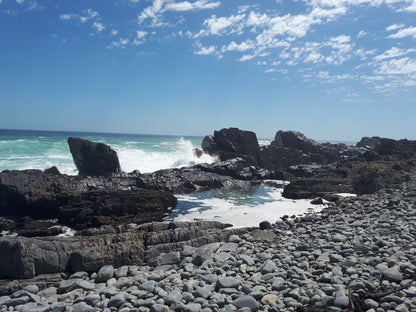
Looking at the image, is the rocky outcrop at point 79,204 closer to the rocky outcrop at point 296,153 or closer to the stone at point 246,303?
the stone at point 246,303

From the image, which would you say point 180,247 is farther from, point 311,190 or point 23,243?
point 311,190

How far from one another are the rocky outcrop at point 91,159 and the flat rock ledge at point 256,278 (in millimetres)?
15763

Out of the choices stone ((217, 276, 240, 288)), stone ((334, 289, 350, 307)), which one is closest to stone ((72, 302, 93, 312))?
stone ((217, 276, 240, 288))

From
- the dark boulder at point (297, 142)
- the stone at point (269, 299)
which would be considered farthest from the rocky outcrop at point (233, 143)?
the stone at point (269, 299)

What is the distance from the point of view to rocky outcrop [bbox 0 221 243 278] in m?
7.48

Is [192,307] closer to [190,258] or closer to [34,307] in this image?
[190,258]

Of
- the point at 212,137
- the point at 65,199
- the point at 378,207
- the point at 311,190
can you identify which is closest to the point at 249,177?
the point at 311,190

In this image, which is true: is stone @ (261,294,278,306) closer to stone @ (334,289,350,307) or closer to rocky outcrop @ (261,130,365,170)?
stone @ (334,289,350,307)

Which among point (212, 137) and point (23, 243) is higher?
point (212, 137)

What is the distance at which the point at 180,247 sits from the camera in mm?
9008

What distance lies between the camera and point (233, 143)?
1374 inches

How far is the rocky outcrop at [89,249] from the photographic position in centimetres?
748

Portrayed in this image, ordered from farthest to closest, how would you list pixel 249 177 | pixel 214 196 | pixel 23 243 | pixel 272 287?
1. pixel 249 177
2. pixel 214 196
3. pixel 23 243
4. pixel 272 287

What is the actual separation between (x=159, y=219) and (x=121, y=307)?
8.21m
